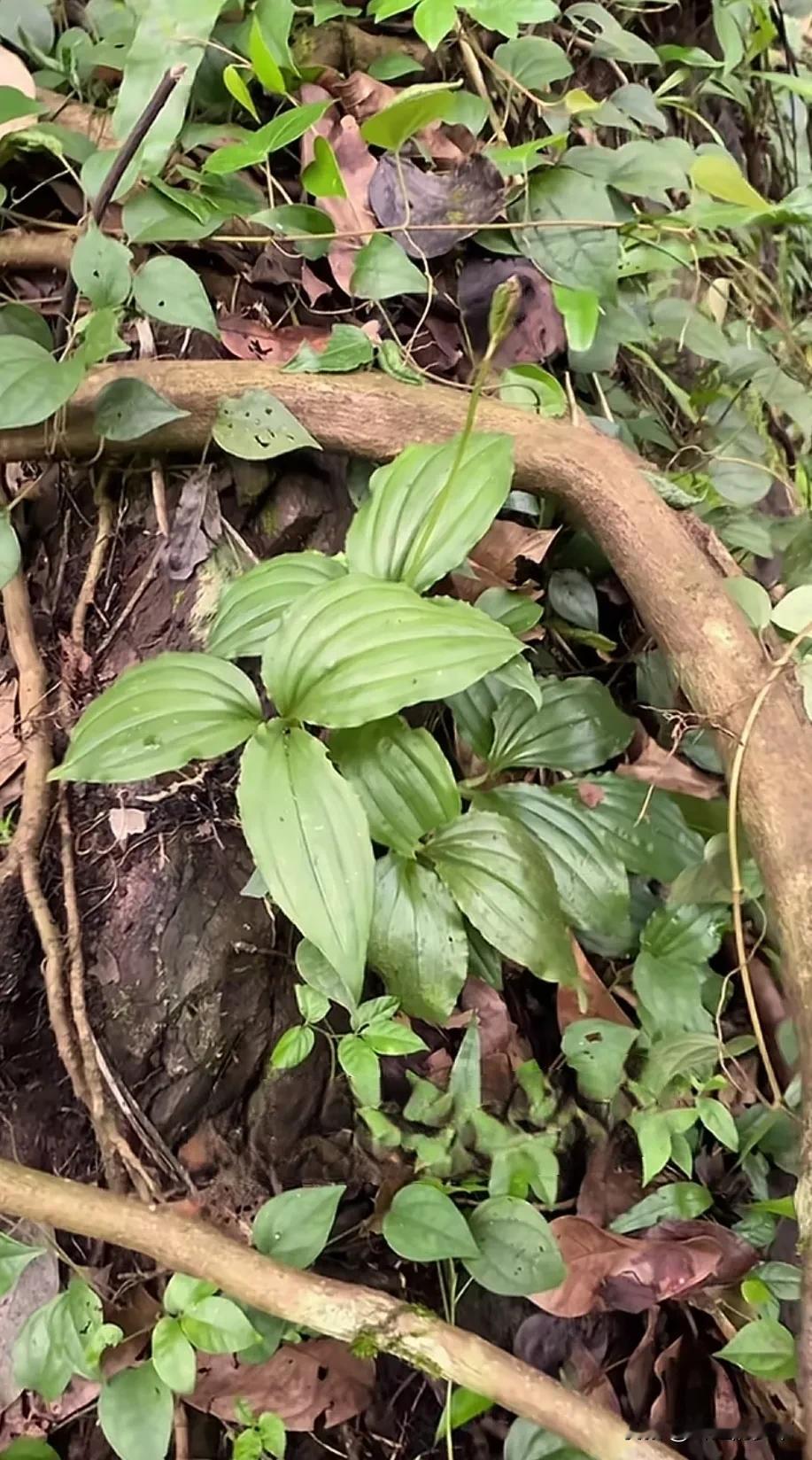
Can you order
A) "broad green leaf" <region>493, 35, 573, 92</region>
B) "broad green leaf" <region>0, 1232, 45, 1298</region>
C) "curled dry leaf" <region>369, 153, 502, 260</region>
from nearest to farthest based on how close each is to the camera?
"broad green leaf" <region>0, 1232, 45, 1298</region> < "curled dry leaf" <region>369, 153, 502, 260</region> < "broad green leaf" <region>493, 35, 573, 92</region>

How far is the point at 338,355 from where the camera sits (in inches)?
41.7

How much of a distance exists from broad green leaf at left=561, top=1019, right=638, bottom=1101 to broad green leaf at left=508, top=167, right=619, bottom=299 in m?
0.83

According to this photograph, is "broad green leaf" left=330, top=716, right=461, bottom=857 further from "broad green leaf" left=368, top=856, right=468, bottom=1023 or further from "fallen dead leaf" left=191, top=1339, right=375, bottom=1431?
"fallen dead leaf" left=191, top=1339, right=375, bottom=1431

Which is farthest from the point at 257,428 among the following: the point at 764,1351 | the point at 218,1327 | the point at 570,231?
the point at 764,1351

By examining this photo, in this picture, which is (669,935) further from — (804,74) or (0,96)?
(804,74)

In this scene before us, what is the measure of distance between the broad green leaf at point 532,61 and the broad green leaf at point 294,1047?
1197mm

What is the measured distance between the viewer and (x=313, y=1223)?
863mm

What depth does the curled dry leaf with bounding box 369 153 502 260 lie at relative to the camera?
3.81ft

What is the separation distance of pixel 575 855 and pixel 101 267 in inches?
29.0

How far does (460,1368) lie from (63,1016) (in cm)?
46

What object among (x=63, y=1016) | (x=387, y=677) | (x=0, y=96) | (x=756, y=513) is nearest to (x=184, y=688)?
(x=387, y=677)

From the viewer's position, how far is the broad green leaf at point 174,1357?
2.66 ft

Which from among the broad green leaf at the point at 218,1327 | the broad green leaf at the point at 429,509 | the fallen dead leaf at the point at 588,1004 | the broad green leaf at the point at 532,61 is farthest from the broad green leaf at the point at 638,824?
the broad green leaf at the point at 532,61

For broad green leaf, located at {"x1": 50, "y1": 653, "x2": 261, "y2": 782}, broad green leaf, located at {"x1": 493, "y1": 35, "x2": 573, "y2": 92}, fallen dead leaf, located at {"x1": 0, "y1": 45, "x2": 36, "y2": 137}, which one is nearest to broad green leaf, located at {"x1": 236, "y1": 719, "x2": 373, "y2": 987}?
broad green leaf, located at {"x1": 50, "y1": 653, "x2": 261, "y2": 782}
